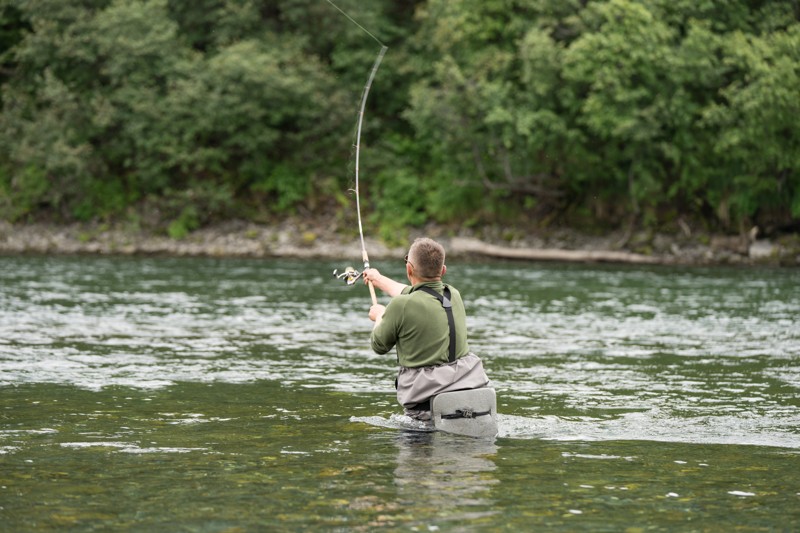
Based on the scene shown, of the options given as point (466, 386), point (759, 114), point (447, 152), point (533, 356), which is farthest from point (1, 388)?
point (447, 152)

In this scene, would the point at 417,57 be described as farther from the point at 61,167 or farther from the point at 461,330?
the point at 461,330

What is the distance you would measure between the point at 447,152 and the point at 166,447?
38155mm

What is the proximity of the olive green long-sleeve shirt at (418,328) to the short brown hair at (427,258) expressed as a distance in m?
0.12

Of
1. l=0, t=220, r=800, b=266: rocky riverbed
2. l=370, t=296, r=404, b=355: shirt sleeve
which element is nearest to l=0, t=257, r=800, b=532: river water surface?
l=370, t=296, r=404, b=355: shirt sleeve

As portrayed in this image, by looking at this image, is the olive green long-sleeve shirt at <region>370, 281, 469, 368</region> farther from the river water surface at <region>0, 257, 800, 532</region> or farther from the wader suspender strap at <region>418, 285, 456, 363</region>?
the river water surface at <region>0, 257, 800, 532</region>

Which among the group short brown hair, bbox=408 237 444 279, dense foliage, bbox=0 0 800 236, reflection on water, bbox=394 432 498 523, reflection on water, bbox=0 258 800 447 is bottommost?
reflection on water, bbox=0 258 800 447

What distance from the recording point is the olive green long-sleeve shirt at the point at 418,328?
9344 millimetres

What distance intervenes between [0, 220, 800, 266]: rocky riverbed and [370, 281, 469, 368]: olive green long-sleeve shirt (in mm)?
32282

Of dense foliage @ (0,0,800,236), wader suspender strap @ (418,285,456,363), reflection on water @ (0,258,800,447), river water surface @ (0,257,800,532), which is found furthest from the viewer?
dense foliage @ (0,0,800,236)

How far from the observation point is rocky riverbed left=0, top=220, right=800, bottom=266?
4122 cm

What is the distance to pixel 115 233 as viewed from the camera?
159 ft

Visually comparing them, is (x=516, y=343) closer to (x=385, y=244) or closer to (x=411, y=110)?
(x=385, y=244)

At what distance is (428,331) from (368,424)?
5.13ft

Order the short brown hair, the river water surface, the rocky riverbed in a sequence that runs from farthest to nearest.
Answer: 1. the rocky riverbed
2. the short brown hair
3. the river water surface
